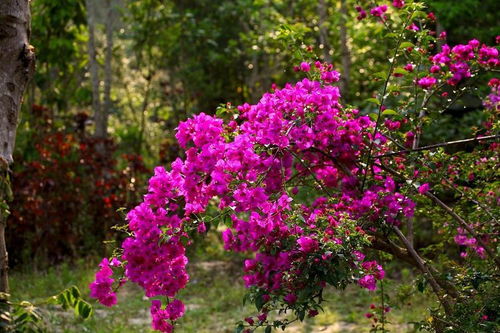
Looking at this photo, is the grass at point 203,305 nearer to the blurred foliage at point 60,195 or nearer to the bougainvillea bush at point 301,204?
the blurred foliage at point 60,195

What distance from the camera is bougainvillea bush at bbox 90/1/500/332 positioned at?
272 cm

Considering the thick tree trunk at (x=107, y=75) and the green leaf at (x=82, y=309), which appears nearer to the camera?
the green leaf at (x=82, y=309)

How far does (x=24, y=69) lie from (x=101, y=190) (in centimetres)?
506

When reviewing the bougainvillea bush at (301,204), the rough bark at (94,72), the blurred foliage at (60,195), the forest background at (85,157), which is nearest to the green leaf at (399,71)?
the bougainvillea bush at (301,204)

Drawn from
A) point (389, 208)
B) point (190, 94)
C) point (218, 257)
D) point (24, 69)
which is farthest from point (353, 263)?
point (190, 94)

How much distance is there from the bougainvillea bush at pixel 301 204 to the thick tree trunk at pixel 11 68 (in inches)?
23.5

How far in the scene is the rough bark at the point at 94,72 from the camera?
26.4ft

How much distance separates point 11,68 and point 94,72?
5949mm

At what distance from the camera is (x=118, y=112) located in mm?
12406

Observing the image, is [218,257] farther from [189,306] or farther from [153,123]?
[153,123]

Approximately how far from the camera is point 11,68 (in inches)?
92.9

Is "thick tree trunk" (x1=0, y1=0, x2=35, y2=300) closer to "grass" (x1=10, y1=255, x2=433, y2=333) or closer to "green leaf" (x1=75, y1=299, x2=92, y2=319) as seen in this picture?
"green leaf" (x1=75, y1=299, x2=92, y2=319)

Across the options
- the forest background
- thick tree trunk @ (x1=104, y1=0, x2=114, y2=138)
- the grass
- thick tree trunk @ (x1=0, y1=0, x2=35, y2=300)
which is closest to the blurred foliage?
the forest background

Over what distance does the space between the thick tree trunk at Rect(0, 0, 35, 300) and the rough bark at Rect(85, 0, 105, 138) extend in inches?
224
